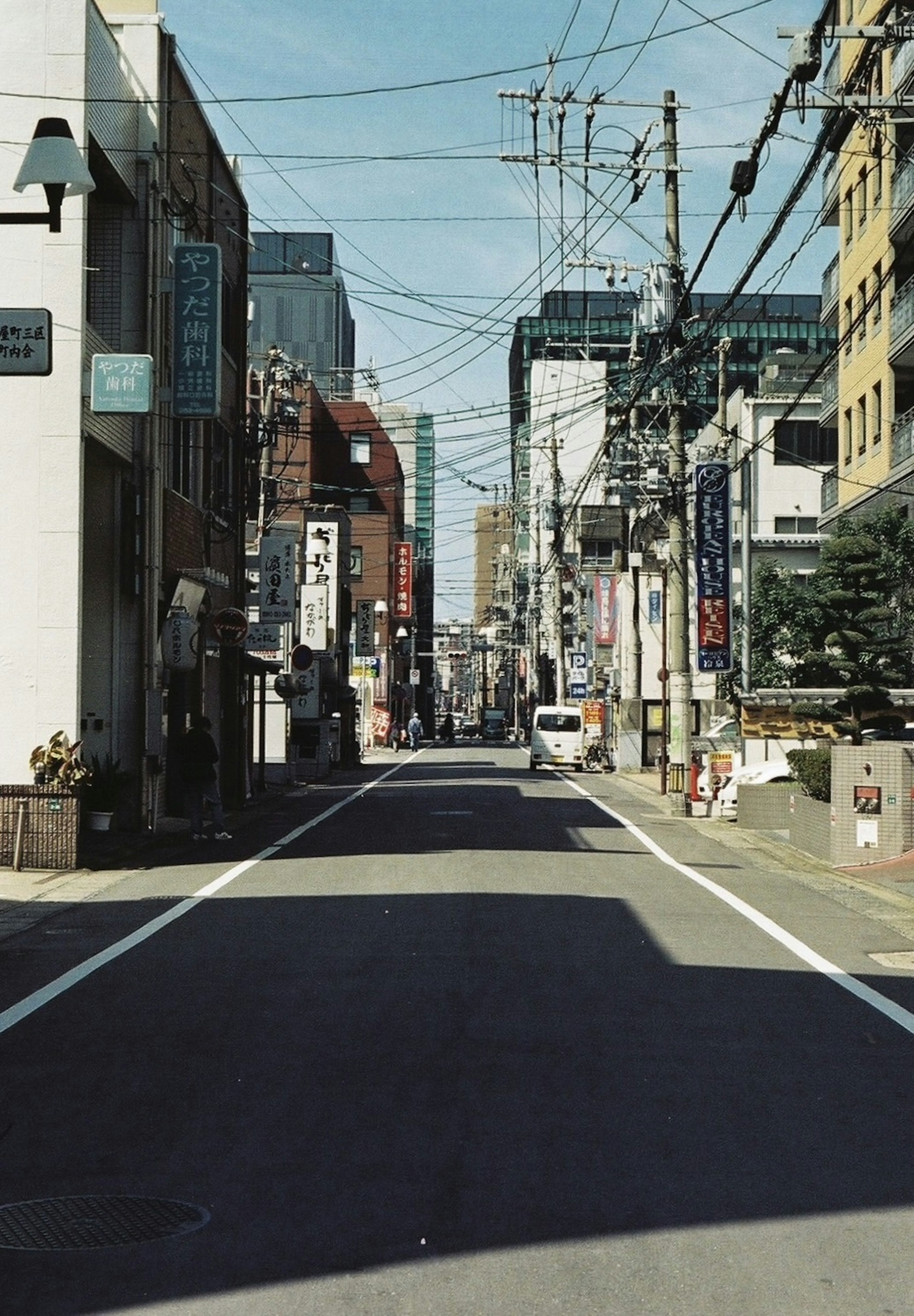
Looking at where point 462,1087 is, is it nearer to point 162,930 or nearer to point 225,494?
point 162,930

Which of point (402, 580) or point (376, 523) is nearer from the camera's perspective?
point (402, 580)

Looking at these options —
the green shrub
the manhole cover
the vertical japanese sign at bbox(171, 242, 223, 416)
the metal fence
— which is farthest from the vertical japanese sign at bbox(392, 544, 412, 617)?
the manhole cover

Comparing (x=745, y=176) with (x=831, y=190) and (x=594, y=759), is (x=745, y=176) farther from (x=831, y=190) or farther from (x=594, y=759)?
(x=594, y=759)

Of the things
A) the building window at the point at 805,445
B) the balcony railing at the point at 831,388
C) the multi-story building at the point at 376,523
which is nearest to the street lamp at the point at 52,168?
the balcony railing at the point at 831,388

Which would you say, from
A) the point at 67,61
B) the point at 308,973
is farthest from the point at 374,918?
the point at 67,61

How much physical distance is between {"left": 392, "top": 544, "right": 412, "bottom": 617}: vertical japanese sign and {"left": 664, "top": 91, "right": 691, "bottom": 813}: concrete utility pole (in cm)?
9020

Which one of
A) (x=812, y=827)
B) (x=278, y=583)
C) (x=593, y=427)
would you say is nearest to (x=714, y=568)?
(x=278, y=583)

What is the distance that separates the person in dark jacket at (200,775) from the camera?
24422mm

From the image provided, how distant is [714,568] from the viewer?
3438cm

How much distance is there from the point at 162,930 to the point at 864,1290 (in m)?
9.76

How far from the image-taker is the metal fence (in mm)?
19766

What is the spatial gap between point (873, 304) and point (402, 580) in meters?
89.6

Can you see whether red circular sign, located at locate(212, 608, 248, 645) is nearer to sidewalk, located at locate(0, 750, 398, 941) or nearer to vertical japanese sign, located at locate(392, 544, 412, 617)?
sidewalk, located at locate(0, 750, 398, 941)

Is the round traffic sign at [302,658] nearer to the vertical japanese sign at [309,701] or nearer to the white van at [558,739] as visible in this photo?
the vertical japanese sign at [309,701]
